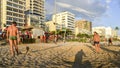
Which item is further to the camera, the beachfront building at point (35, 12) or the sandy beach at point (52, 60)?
the beachfront building at point (35, 12)

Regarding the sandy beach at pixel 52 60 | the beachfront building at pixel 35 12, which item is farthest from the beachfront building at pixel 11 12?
the sandy beach at pixel 52 60

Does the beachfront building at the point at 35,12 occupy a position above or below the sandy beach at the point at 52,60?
above

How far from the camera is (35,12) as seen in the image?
13362 centimetres

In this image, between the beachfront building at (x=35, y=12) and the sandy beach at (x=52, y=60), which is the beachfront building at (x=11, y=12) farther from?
the sandy beach at (x=52, y=60)

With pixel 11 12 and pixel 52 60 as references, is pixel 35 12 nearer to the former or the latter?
pixel 11 12

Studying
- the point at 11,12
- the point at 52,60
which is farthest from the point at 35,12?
the point at 52,60

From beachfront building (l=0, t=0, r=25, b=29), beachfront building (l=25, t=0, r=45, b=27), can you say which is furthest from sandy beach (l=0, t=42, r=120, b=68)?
beachfront building (l=25, t=0, r=45, b=27)

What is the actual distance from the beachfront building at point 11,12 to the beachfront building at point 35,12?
538 centimetres

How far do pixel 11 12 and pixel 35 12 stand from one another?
3159 cm

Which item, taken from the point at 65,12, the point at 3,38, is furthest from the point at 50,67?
the point at 65,12

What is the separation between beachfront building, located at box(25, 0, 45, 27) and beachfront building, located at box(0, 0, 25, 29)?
5.38 m

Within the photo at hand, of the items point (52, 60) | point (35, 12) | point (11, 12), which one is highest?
point (35, 12)

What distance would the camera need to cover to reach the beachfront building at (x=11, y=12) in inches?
3866

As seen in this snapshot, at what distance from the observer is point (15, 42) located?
1201cm
